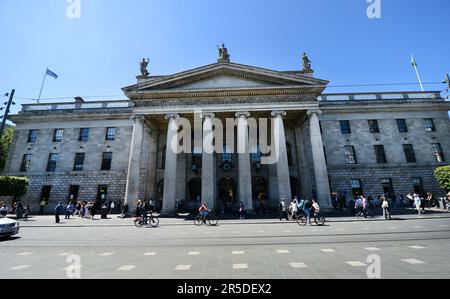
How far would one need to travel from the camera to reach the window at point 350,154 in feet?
88.3

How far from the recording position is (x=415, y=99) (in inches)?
1103

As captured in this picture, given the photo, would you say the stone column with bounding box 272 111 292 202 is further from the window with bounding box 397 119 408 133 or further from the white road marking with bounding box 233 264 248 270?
the window with bounding box 397 119 408 133

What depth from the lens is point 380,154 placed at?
26.9 metres

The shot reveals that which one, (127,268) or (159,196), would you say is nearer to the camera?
(127,268)

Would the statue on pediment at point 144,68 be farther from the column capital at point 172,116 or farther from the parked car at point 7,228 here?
the parked car at point 7,228

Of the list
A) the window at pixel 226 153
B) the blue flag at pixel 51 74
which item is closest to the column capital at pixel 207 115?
the window at pixel 226 153

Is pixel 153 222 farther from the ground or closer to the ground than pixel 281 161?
closer to the ground

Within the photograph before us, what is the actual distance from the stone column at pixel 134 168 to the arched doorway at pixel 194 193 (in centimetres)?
663

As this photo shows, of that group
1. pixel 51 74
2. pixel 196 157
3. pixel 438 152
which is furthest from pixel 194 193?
pixel 438 152

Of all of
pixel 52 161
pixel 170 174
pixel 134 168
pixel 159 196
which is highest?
pixel 52 161

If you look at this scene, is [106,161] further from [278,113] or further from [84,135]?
[278,113]

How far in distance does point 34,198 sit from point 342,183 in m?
38.8

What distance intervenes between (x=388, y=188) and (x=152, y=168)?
29284 millimetres

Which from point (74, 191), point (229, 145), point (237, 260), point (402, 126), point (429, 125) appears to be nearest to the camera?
point (237, 260)
